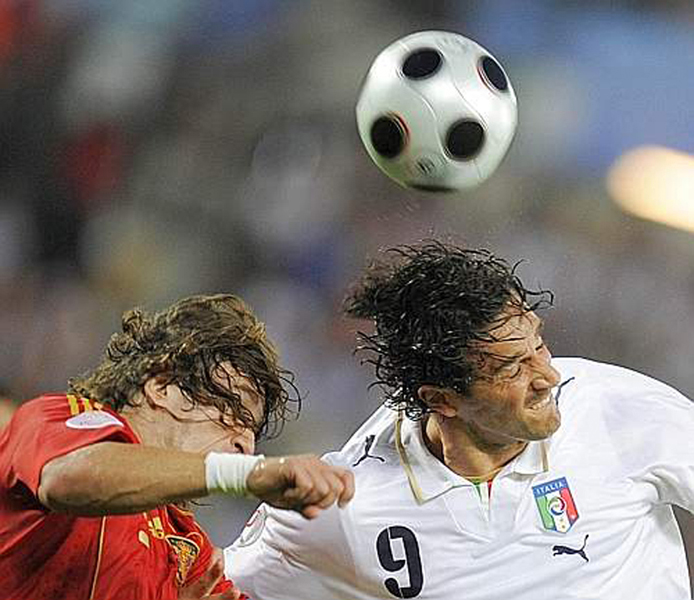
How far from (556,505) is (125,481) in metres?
1.05

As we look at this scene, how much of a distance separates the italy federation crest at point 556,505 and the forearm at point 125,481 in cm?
95

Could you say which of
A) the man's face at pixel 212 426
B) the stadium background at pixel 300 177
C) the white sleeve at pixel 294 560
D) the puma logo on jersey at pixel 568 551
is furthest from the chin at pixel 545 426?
the stadium background at pixel 300 177

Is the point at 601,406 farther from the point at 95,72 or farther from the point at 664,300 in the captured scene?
the point at 95,72

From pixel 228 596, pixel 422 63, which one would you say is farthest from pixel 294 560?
pixel 422 63

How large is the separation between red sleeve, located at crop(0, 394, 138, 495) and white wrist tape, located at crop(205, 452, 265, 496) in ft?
0.63

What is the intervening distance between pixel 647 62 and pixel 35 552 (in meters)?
4.07

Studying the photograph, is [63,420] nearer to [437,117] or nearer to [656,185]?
[437,117]

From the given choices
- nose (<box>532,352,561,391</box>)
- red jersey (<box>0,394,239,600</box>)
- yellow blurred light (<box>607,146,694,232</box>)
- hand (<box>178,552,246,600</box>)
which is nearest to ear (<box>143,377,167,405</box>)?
red jersey (<box>0,394,239,600</box>)

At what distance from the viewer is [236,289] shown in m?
4.88

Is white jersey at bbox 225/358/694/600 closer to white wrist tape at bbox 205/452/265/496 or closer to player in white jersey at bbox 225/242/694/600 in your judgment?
player in white jersey at bbox 225/242/694/600

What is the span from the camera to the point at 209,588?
7.82 feet

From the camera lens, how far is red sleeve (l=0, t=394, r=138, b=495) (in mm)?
1781

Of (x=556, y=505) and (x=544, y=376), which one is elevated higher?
(x=544, y=376)

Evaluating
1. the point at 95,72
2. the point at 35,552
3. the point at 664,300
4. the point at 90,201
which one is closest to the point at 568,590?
the point at 35,552
